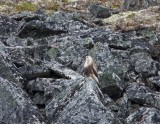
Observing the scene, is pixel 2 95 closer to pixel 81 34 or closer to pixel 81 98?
pixel 81 98

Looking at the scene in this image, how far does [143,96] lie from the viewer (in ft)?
56.5

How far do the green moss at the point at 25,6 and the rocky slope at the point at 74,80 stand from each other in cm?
2412

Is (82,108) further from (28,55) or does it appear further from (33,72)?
(28,55)

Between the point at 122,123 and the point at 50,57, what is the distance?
30.5 ft

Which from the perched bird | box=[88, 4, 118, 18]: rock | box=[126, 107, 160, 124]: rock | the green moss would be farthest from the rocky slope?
the green moss

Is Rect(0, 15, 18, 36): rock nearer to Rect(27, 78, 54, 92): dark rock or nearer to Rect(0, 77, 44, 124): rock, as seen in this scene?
Rect(27, 78, 54, 92): dark rock

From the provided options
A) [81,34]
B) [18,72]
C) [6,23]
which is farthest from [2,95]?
[6,23]

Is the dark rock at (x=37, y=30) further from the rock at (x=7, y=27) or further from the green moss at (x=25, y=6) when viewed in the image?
the green moss at (x=25, y=6)

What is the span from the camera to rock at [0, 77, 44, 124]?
40.9 feet

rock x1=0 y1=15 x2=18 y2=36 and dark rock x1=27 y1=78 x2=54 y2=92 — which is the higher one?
dark rock x1=27 y1=78 x2=54 y2=92

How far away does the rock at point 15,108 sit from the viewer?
40.9ft

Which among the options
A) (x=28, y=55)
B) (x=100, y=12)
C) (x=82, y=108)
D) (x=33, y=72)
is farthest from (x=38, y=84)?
(x=100, y=12)

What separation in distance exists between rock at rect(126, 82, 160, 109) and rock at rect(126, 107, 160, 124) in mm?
2789

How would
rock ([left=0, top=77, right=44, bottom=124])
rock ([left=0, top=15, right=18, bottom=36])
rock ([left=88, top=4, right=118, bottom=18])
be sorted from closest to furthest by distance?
rock ([left=0, top=77, right=44, bottom=124]) < rock ([left=0, top=15, right=18, bottom=36]) < rock ([left=88, top=4, right=118, bottom=18])
